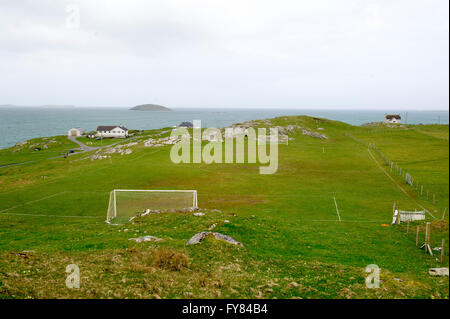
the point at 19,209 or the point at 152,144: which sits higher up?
the point at 152,144

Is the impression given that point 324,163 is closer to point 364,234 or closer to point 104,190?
point 364,234

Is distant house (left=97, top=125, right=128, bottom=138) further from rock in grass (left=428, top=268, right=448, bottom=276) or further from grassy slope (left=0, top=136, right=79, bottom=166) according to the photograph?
rock in grass (left=428, top=268, right=448, bottom=276)

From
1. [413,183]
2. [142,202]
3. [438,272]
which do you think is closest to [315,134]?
[413,183]

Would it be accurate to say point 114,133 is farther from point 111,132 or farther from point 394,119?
point 394,119

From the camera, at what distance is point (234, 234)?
77.8ft

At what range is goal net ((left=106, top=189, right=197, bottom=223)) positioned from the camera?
36.5m

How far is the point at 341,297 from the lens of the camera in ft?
40.8

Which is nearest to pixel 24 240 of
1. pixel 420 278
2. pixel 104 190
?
pixel 104 190

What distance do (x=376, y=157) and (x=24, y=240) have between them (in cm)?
7667

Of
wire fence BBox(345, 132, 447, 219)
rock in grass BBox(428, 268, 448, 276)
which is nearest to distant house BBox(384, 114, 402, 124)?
wire fence BBox(345, 132, 447, 219)

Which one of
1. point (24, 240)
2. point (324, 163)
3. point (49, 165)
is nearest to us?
point (24, 240)

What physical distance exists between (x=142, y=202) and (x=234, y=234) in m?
19.8

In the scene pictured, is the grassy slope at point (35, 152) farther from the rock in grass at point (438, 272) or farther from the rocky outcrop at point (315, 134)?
the rock in grass at point (438, 272)

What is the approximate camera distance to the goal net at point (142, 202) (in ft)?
120
